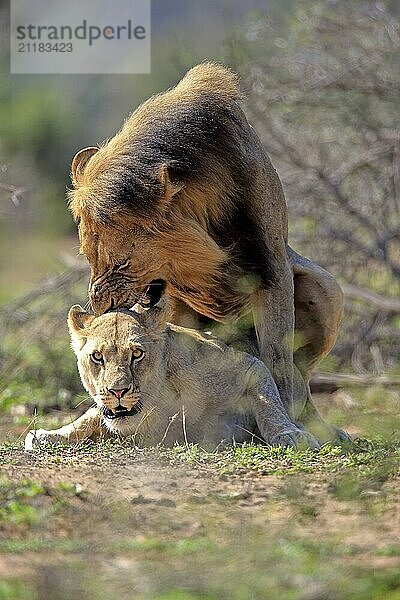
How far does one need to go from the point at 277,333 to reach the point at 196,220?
96 cm

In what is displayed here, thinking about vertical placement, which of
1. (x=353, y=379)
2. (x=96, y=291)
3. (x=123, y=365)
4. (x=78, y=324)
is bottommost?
(x=353, y=379)

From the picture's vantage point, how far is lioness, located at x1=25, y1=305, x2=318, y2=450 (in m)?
6.54

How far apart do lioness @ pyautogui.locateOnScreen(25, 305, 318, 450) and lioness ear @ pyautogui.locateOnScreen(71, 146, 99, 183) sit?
0.85 m

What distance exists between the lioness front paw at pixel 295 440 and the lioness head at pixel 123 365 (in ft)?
2.52

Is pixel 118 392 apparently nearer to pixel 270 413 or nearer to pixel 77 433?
pixel 77 433

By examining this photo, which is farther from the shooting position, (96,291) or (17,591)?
(96,291)

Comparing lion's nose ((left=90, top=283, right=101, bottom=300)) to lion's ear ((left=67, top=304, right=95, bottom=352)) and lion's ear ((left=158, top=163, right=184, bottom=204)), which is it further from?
lion's ear ((left=158, top=163, right=184, bottom=204))

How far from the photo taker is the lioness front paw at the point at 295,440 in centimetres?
677

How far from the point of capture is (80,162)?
7422mm

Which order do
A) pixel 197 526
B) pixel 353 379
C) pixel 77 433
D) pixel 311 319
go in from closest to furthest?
1. pixel 197 526
2. pixel 77 433
3. pixel 311 319
4. pixel 353 379

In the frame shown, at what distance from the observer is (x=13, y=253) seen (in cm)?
1925

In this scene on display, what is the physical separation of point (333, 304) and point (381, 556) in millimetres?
3810

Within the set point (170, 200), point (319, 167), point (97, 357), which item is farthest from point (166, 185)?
point (319, 167)

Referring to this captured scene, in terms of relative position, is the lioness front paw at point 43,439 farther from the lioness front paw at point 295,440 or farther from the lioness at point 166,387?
the lioness front paw at point 295,440
